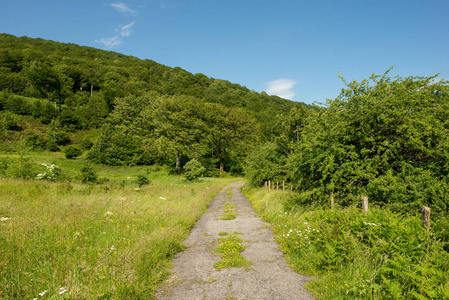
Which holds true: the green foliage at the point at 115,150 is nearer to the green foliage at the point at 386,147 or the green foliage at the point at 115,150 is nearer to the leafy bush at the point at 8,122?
the leafy bush at the point at 8,122

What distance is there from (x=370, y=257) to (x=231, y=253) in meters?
3.05

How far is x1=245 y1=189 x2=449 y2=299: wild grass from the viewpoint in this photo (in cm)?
304

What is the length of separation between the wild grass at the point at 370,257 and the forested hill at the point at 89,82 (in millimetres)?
59714

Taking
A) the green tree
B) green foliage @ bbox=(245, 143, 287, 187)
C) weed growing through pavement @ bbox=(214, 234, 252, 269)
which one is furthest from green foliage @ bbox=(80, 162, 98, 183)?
the green tree

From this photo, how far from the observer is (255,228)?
846cm

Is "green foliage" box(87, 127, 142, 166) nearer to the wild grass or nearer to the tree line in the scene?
the tree line

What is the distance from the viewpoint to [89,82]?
86.2 m

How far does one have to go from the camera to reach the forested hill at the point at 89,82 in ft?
205

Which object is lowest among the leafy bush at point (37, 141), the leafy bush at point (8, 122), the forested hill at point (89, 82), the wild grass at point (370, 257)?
the wild grass at point (370, 257)

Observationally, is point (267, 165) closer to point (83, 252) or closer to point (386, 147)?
point (386, 147)

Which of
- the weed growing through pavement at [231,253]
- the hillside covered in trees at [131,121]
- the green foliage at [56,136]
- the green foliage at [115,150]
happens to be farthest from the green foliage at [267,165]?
the green foliage at [56,136]

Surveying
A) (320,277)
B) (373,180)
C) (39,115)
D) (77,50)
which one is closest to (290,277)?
(320,277)

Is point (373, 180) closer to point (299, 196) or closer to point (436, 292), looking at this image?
point (299, 196)

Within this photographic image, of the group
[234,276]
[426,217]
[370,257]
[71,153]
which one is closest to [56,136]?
[71,153]
